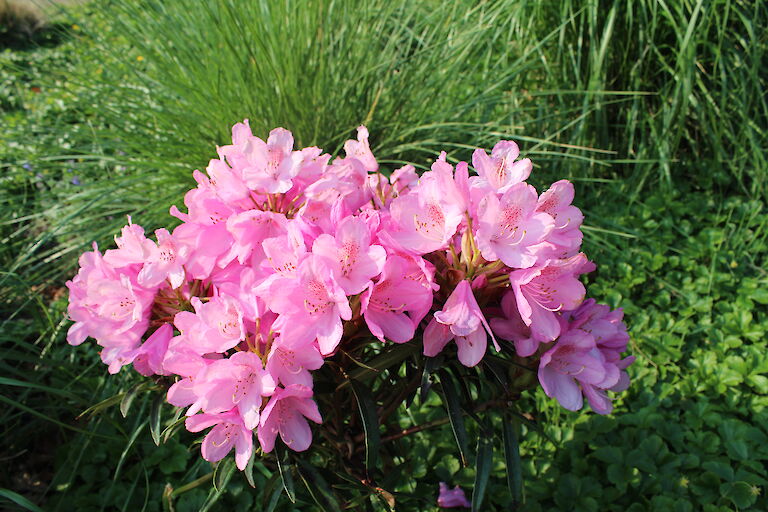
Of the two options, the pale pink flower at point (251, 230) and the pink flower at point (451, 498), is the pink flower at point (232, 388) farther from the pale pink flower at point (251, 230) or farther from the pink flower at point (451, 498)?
the pink flower at point (451, 498)

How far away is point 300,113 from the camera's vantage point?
205 centimetres

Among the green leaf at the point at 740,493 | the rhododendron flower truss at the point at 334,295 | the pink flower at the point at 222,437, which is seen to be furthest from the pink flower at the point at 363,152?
the green leaf at the point at 740,493

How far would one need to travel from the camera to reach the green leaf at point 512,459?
3.07ft

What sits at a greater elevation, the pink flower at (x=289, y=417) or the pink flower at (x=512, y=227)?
the pink flower at (x=512, y=227)

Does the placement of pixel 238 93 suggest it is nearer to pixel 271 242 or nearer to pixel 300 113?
pixel 300 113

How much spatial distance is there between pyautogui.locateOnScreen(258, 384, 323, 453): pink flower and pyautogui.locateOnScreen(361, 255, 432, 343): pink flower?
0.41 feet

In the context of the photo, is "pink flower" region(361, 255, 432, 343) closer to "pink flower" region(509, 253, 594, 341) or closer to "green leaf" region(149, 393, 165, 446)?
"pink flower" region(509, 253, 594, 341)

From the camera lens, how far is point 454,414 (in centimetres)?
89

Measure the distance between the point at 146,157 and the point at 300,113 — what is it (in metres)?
0.55

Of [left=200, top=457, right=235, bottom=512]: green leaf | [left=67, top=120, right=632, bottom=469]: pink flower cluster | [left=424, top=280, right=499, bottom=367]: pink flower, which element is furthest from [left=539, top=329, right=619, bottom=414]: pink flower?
[left=200, top=457, right=235, bottom=512]: green leaf

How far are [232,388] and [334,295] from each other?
178mm

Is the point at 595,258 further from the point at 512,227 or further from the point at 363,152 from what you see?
the point at 512,227

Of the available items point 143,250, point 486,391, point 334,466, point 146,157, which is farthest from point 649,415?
point 146,157

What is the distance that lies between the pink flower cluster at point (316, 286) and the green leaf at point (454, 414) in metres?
0.09
